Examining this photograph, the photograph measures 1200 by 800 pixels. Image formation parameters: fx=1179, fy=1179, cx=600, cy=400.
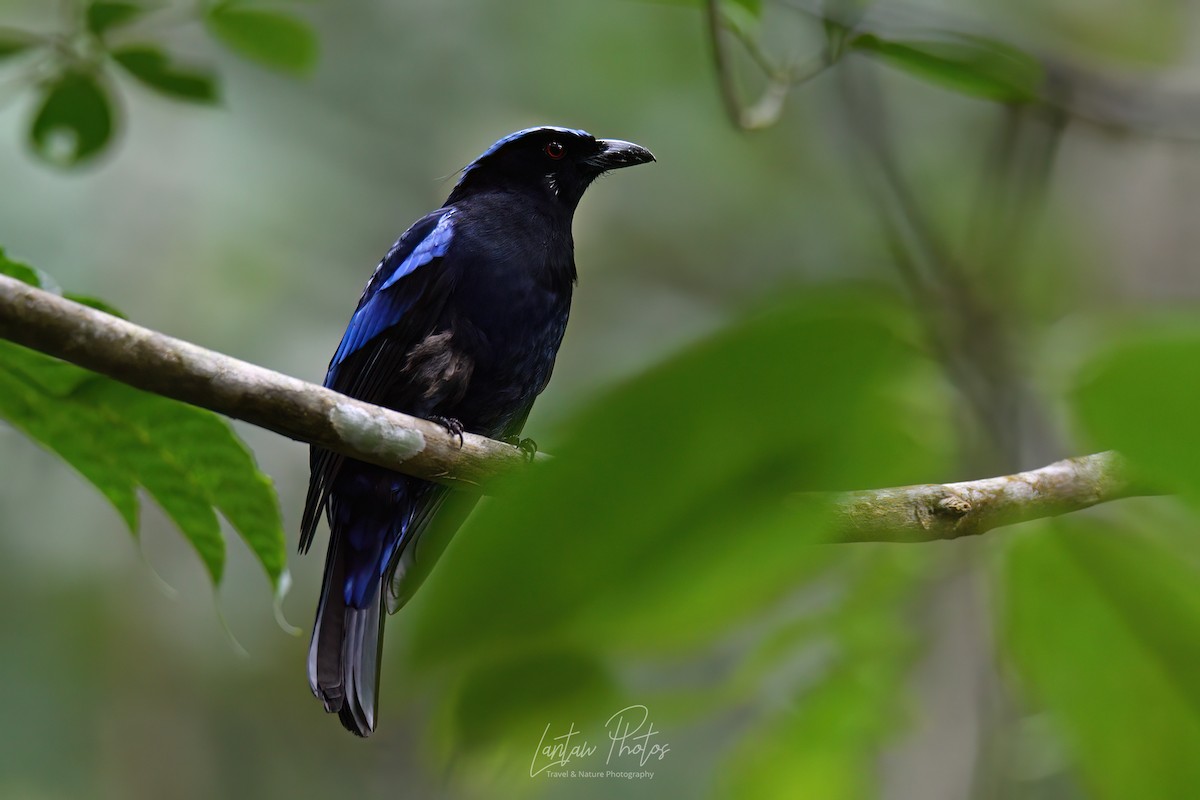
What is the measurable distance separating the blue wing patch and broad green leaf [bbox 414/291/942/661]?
283cm

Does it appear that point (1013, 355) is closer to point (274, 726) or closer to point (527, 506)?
point (527, 506)

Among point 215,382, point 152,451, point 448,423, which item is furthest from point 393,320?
point 152,451

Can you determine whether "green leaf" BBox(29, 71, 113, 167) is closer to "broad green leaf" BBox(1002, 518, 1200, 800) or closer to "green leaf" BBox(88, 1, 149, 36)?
"green leaf" BBox(88, 1, 149, 36)

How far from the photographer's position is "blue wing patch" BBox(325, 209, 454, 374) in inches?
132

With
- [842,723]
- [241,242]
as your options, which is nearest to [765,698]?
[842,723]

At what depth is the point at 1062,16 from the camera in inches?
306

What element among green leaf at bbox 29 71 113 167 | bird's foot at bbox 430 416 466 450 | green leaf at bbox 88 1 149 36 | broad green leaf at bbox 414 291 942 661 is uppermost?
green leaf at bbox 88 1 149 36

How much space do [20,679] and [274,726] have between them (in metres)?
1.51

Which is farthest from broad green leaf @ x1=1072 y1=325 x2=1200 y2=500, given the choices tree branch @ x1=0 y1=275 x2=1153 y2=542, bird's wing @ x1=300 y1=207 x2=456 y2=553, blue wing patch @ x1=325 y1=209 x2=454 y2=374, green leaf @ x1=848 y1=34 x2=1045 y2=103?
blue wing patch @ x1=325 y1=209 x2=454 y2=374

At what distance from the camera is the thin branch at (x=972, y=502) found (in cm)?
148

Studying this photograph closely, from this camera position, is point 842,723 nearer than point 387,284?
Yes

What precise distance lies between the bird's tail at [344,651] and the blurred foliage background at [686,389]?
1.91 feet

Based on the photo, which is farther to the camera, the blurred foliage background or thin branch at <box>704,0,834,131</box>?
thin branch at <box>704,0,834,131</box>

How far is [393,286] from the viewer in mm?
3387
